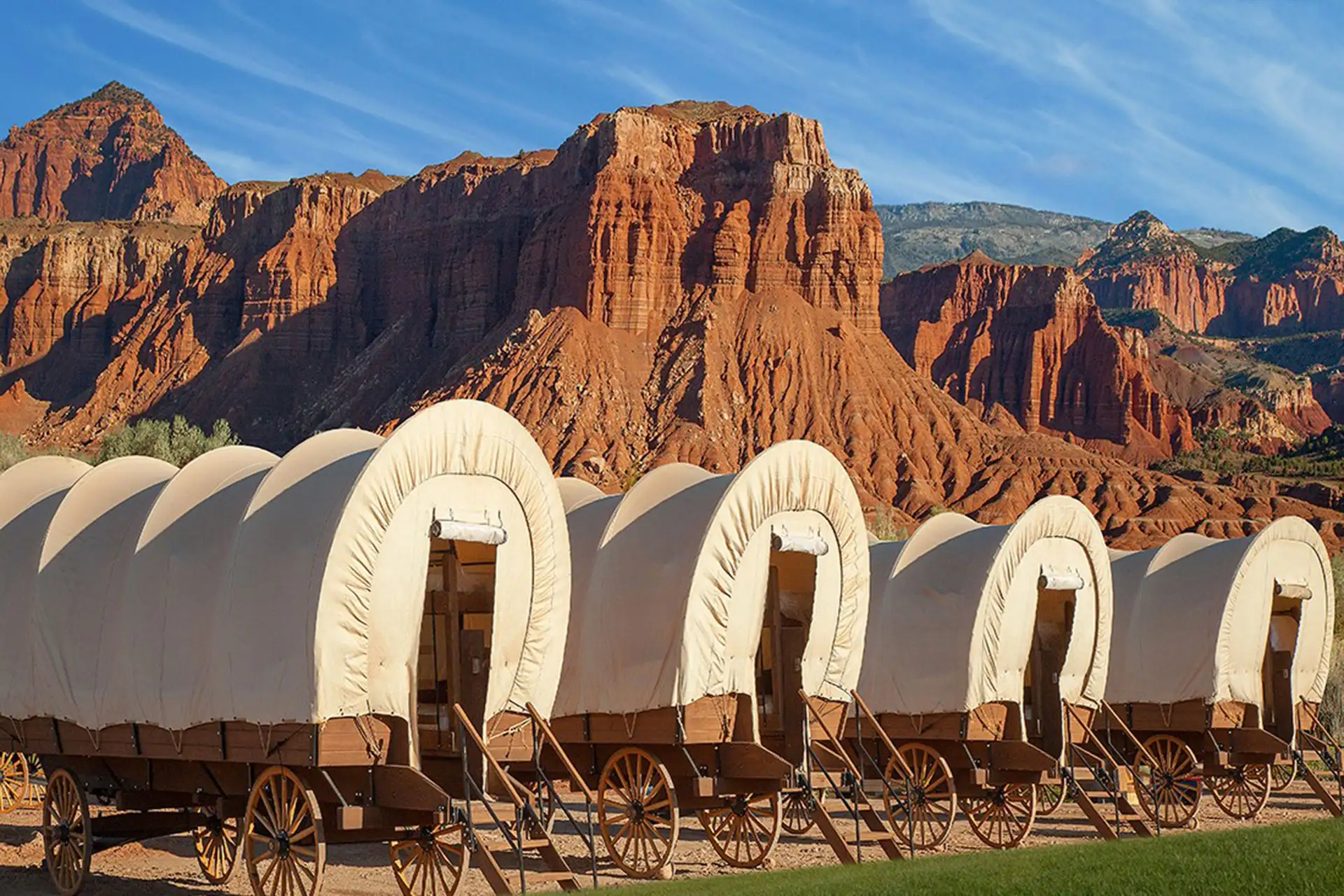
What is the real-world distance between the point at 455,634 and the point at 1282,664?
1710cm

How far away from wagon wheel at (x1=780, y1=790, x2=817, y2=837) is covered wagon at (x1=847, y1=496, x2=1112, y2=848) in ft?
4.25

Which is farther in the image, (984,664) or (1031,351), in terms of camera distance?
(1031,351)

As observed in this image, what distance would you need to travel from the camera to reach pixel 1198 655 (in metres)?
26.0

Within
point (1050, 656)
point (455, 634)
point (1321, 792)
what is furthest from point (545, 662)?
point (1321, 792)

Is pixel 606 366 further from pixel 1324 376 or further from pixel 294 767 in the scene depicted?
pixel 1324 376

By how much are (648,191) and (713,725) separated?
102009mm

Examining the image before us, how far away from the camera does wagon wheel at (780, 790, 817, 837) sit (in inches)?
731

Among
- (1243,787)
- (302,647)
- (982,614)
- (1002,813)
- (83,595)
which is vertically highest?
(982,614)

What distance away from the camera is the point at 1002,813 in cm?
2336

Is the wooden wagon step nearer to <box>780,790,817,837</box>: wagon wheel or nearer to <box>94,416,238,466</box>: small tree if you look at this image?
<box>780,790,817,837</box>: wagon wheel

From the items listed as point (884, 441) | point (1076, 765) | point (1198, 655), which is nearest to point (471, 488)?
point (1076, 765)

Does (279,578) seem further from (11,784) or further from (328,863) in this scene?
(11,784)

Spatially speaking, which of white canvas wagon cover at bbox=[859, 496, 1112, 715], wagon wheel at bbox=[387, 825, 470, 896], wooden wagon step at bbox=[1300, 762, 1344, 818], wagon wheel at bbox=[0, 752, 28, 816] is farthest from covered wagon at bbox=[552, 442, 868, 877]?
wagon wheel at bbox=[0, 752, 28, 816]

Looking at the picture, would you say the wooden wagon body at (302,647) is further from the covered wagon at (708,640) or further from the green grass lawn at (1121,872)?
the green grass lawn at (1121,872)
